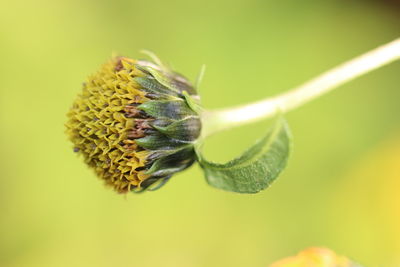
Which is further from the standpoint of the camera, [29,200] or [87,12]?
[87,12]

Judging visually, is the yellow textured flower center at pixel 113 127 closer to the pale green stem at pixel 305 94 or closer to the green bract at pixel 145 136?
the green bract at pixel 145 136

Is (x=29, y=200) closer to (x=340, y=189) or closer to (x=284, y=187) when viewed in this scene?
(x=284, y=187)

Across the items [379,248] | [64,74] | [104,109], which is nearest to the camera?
[104,109]

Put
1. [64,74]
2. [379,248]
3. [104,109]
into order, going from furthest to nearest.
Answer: [64,74]
[379,248]
[104,109]

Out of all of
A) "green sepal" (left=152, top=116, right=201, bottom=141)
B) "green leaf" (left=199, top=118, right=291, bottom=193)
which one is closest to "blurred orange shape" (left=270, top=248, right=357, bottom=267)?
"green leaf" (left=199, top=118, right=291, bottom=193)

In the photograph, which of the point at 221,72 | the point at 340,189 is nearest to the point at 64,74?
the point at 221,72

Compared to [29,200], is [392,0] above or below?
above

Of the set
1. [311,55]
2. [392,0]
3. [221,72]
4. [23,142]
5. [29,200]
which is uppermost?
[392,0]

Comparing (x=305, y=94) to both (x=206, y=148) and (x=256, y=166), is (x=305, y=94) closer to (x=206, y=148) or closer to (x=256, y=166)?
(x=256, y=166)

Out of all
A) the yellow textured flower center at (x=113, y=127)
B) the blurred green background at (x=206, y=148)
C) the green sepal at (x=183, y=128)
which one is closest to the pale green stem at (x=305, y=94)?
the green sepal at (x=183, y=128)
